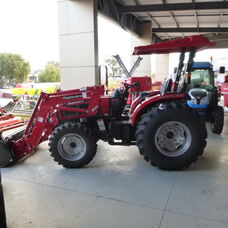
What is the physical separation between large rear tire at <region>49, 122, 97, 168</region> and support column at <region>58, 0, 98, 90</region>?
3.55 m

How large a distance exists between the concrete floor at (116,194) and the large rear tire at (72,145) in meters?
0.15

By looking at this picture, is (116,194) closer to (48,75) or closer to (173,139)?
(173,139)

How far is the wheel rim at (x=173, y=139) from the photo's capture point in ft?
10.4

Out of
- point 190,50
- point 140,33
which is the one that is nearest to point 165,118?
point 190,50

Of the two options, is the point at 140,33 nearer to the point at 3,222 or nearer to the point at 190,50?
the point at 190,50

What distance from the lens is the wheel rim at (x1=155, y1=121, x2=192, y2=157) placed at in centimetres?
316

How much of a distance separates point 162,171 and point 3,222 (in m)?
2.11

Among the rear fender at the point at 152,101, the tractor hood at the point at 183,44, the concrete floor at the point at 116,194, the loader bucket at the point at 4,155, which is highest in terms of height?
the tractor hood at the point at 183,44

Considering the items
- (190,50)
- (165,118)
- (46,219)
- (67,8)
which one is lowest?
(46,219)

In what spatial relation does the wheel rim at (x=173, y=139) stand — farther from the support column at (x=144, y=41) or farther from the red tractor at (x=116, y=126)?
the support column at (x=144, y=41)

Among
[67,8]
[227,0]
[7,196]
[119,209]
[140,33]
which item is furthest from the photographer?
[140,33]

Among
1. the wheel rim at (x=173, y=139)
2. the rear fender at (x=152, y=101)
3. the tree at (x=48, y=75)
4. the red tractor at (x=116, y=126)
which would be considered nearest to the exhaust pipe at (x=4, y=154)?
the red tractor at (x=116, y=126)

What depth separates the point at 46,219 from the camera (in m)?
2.14

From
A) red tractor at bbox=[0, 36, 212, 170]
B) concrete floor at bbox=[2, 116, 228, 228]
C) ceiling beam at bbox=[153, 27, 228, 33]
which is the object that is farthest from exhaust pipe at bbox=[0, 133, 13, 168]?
ceiling beam at bbox=[153, 27, 228, 33]
